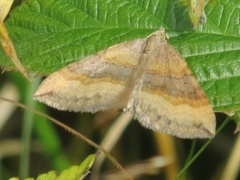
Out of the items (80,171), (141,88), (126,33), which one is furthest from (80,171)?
(126,33)

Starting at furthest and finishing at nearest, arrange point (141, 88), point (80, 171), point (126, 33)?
point (126, 33), point (141, 88), point (80, 171)

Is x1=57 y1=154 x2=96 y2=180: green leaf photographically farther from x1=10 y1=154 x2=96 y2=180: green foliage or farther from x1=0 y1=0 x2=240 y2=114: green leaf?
x1=0 y1=0 x2=240 y2=114: green leaf

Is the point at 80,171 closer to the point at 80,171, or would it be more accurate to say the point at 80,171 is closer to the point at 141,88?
the point at 80,171

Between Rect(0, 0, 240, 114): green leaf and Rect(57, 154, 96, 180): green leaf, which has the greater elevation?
Rect(0, 0, 240, 114): green leaf

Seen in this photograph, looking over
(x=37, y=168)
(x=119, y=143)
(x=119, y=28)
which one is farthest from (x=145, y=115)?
(x=37, y=168)

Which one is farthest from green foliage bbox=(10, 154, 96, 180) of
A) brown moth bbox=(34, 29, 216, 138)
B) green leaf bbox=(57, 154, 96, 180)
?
brown moth bbox=(34, 29, 216, 138)

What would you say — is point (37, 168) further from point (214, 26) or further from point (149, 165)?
point (214, 26)
